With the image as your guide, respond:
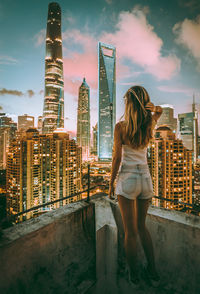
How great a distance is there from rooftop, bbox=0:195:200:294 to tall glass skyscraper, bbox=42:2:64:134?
228 ft

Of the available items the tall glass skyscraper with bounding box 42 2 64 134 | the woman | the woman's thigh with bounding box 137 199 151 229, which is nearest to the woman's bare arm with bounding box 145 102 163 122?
the woman

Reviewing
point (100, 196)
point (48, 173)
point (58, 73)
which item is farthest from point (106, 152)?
point (100, 196)

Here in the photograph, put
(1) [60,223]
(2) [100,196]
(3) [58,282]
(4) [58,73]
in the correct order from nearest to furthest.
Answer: (3) [58,282] → (1) [60,223] → (2) [100,196] → (4) [58,73]

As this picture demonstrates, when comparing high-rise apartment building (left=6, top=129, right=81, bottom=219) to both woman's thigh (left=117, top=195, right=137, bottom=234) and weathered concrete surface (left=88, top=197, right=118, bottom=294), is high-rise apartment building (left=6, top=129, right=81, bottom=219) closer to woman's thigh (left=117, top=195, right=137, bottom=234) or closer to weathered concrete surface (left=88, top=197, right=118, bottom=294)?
Result: weathered concrete surface (left=88, top=197, right=118, bottom=294)

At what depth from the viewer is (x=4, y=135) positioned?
60.1 metres

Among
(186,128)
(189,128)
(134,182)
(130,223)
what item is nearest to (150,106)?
(134,182)

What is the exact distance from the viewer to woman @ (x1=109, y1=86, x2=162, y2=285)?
1.13 meters

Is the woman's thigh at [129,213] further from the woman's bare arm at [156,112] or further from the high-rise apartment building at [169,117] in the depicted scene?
the high-rise apartment building at [169,117]

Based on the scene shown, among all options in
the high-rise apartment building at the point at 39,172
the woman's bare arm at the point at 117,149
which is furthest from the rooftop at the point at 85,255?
the high-rise apartment building at the point at 39,172

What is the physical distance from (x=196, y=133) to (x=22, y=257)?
9226 centimetres

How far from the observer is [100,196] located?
203 cm

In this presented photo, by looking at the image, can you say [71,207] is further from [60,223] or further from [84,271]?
[84,271]

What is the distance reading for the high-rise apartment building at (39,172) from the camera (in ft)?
71.6

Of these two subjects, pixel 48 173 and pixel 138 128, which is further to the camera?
pixel 48 173
